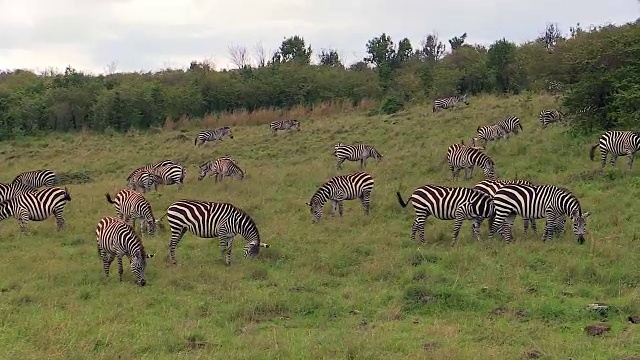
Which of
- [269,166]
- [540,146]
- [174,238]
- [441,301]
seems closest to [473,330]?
[441,301]

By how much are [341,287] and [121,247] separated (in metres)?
3.91

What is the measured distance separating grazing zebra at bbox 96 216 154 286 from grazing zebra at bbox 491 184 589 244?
22.2ft

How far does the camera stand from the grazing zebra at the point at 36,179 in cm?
2088

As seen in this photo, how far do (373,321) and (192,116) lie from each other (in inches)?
1577

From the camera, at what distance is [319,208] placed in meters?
15.8

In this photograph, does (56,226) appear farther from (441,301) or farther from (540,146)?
(540,146)

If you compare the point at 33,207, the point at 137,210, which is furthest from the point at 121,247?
the point at 33,207

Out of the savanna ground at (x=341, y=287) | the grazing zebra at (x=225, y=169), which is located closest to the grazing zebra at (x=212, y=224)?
Answer: the savanna ground at (x=341, y=287)

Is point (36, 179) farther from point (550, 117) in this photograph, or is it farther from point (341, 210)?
point (550, 117)

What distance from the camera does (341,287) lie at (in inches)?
422

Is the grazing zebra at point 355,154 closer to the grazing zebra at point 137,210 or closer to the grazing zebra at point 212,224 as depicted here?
the grazing zebra at point 137,210

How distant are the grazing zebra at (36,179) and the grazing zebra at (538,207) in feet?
49.8

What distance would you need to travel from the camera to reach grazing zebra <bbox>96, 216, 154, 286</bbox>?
1099cm

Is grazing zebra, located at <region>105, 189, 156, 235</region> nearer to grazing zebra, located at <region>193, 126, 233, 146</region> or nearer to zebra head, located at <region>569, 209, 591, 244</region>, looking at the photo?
zebra head, located at <region>569, 209, 591, 244</region>
